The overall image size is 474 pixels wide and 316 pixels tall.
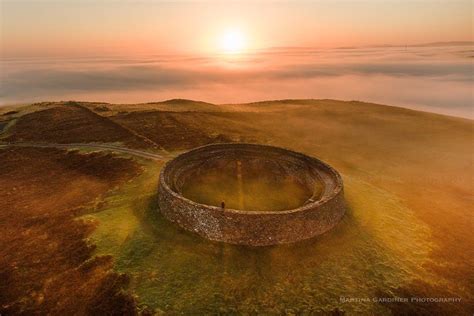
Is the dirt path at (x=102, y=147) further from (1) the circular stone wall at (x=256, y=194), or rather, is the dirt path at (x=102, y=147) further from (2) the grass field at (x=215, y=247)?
(1) the circular stone wall at (x=256, y=194)

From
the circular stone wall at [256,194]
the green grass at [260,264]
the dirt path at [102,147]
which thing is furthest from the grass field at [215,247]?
the dirt path at [102,147]

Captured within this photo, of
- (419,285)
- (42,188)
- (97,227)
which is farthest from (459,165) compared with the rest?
(42,188)

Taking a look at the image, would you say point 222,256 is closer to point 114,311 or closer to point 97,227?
point 114,311

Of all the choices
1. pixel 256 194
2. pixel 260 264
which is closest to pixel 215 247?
pixel 260 264

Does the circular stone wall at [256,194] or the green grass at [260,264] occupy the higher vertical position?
the circular stone wall at [256,194]

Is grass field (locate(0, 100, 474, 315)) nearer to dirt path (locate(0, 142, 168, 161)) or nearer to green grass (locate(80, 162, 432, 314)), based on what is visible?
green grass (locate(80, 162, 432, 314))

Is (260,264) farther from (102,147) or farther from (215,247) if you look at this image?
(102,147)
